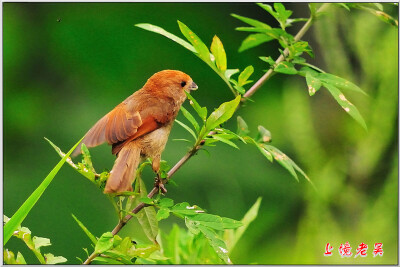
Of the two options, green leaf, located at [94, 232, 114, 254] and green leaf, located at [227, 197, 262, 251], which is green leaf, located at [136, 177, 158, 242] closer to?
green leaf, located at [94, 232, 114, 254]

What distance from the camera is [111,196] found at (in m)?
1.68

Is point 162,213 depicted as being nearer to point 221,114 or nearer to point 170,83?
point 221,114

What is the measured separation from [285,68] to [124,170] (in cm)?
51

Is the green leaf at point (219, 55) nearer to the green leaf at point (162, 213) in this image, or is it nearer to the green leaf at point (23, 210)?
the green leaf at point (162, 213)

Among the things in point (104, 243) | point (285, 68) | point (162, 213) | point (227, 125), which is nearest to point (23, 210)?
point (104, 243)

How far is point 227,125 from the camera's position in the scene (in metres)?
5.01

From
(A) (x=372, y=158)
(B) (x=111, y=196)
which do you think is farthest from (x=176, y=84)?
(A) (x=372, y=158)

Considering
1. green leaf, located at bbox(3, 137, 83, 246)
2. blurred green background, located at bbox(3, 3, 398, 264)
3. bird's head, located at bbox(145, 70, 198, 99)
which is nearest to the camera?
green leaf, located at bbox(3, 137, 83, 246)

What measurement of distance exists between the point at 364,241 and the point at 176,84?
142 cm

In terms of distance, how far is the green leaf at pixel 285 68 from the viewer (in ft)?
6.05

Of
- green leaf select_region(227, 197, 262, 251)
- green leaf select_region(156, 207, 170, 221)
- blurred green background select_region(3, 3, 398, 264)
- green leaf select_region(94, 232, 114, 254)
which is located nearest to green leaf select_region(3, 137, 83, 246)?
green leaf select_region(94, 232, 114, 254)

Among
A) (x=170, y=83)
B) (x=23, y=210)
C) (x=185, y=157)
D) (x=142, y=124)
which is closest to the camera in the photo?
(x=23, y=210)

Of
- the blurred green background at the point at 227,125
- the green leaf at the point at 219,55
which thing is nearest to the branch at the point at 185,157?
the green leaf at the point at 219,55

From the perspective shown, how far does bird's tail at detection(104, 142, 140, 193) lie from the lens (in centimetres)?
169
